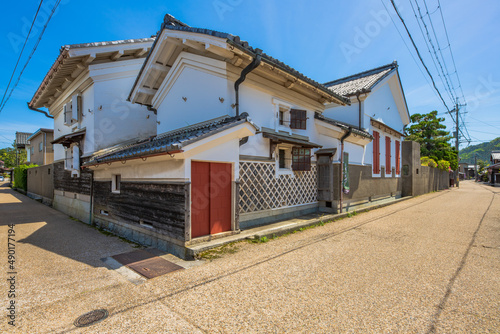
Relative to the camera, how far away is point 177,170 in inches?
217

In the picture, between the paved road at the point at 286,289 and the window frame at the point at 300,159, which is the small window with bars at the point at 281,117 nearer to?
the window frame at the point at 300,159

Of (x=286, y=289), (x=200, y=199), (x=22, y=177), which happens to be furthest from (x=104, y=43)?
(x=22, y=177)

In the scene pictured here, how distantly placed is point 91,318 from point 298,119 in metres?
8.25

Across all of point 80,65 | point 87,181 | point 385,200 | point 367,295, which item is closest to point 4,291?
point 367,295

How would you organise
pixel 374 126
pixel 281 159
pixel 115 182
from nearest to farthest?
1. pixel 115 182
2. pixel 281 159
3. pixel 374 126

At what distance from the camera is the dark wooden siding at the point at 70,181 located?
10.3 metres

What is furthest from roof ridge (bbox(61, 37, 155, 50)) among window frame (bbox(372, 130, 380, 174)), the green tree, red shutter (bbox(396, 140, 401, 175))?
the green tree

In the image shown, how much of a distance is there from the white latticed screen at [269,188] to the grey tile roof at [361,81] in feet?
19.3

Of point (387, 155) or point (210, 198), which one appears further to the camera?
point (387, 155)

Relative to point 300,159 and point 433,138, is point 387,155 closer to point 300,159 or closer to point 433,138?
point 300,159

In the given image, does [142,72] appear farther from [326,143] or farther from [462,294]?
[462,294]

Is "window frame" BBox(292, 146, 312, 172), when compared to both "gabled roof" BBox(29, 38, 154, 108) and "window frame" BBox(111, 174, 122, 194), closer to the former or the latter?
"window frame" BBox(111, 174, 122, 194)

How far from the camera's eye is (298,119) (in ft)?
30.6

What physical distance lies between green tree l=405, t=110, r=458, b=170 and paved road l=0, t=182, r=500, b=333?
2649cm
